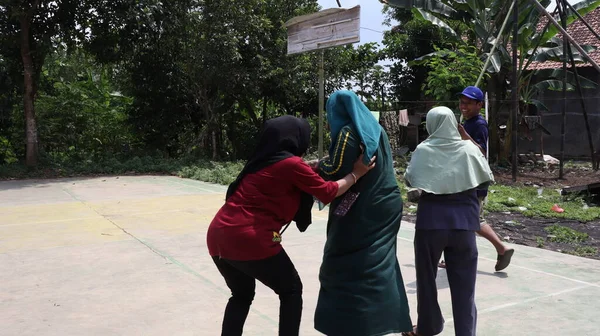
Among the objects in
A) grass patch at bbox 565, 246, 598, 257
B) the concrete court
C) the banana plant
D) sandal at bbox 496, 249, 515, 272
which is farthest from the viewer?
the banana plant

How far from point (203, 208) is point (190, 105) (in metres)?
10.7

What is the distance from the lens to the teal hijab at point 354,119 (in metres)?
2.59

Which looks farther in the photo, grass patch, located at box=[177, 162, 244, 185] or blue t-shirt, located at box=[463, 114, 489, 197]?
grass patch, located at box=[177, 162, 244, 185]

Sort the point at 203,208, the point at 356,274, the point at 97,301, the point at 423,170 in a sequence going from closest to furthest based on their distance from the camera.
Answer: the point at 356,274, the point at 423,170, the point at 97,301, the point at 203,208

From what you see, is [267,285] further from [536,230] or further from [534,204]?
[534,204]

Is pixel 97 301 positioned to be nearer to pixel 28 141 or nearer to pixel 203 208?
pixel 203 208

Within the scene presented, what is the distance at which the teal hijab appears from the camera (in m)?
2.59

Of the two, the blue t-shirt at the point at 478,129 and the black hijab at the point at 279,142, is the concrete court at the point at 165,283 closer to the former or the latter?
the blue t-shirt at the point at 478,129

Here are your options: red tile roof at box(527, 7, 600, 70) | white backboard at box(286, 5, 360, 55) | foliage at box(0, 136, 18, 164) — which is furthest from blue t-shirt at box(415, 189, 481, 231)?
red tile roof at box(527, 7, 600, 70)

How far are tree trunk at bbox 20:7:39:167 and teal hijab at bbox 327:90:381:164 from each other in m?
14.6

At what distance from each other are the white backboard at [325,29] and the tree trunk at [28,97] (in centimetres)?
929

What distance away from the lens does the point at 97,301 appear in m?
4.35

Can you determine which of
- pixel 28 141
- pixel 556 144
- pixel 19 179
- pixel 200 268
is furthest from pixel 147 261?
pixel 556 144

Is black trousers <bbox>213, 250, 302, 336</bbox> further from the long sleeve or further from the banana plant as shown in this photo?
the banana plant
